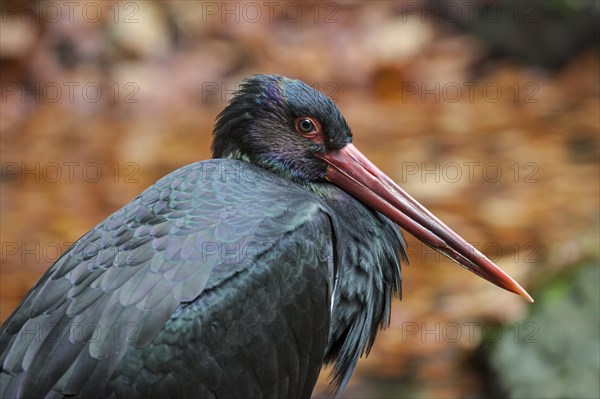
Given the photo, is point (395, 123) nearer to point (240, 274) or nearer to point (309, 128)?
point (309, 128)

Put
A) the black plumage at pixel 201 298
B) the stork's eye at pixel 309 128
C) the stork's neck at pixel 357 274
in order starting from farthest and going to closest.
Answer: the stork's eye at pixel 309 128
the stork's neck at pixel 357 274
the black plumage at pixel 201 298

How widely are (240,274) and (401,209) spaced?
1.14 metres

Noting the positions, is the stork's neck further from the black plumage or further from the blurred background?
the blurred background

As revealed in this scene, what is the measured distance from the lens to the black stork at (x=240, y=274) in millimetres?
3633

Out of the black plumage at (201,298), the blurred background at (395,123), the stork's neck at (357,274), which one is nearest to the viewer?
the black plumage at (201,298)

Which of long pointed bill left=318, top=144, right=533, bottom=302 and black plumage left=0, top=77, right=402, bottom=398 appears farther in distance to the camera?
long pointed bill left=318, top=144, right=533, bottom=302

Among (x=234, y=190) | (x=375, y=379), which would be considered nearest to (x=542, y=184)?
(x=375, y=379)

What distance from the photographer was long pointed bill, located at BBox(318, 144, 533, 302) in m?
4.60

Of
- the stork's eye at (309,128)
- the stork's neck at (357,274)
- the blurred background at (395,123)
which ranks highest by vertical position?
the stork's eye at (309,128)

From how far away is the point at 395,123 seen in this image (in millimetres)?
10906

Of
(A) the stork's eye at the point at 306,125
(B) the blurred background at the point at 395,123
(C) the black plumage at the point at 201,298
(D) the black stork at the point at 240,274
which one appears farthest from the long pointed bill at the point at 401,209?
(B) the blurred background at the point at 395,123

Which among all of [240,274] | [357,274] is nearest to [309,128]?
[357,274]

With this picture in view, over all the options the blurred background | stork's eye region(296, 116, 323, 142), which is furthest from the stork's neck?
the blurred background

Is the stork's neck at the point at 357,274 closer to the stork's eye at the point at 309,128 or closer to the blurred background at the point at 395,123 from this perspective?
the stork's eye at the point at 309,128
